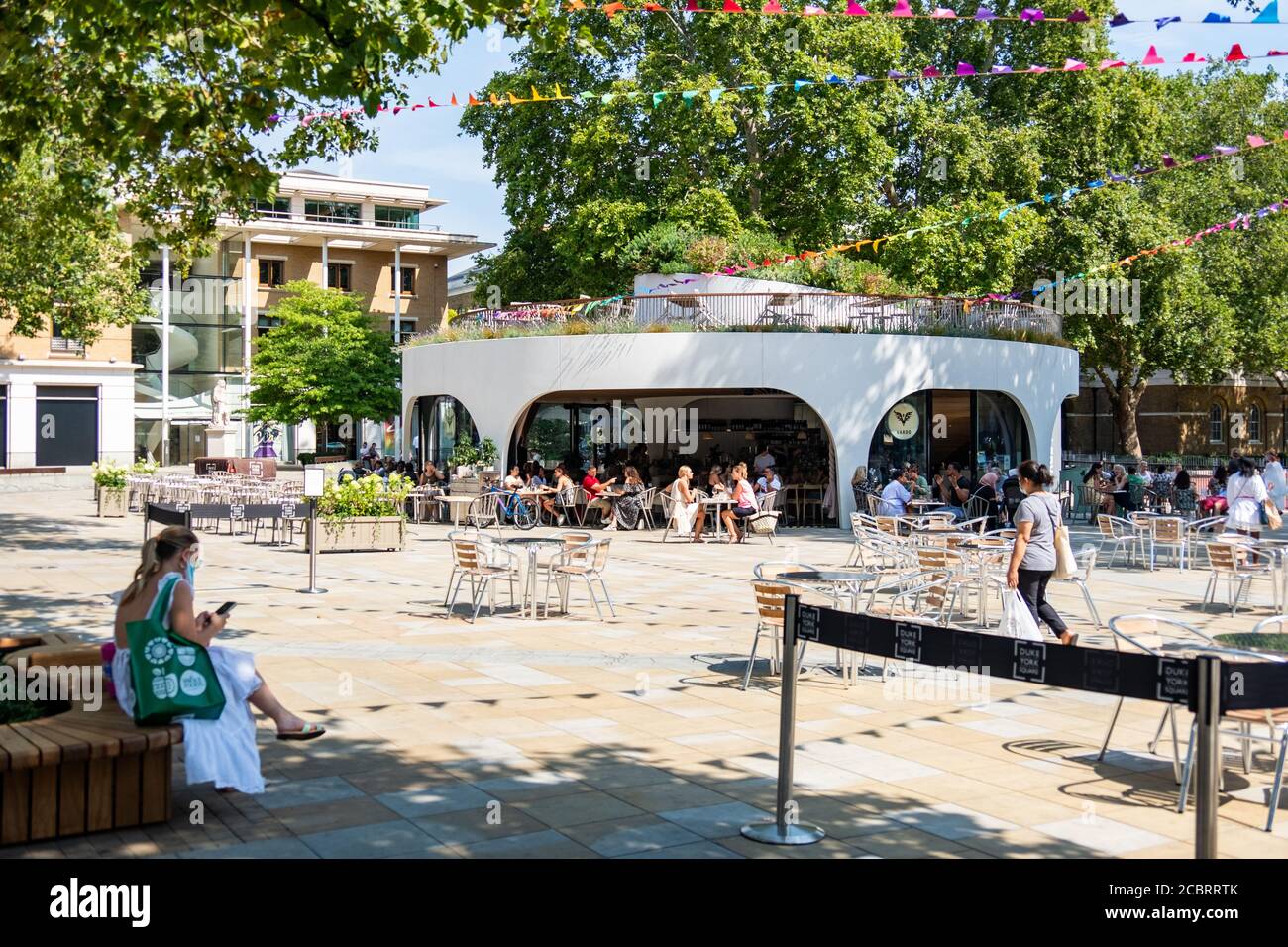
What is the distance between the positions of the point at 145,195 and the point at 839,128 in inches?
924

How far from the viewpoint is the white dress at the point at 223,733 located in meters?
5.84

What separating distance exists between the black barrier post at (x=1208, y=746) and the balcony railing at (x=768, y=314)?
20062 millimetres

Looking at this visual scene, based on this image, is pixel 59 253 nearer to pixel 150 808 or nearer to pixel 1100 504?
pixel 150 808

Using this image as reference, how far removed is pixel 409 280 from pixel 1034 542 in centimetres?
5360

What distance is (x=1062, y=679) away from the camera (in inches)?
190

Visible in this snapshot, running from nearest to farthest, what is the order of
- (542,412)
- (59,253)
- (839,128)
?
1. (59,253)
2. (542,412)
3. (839,128)

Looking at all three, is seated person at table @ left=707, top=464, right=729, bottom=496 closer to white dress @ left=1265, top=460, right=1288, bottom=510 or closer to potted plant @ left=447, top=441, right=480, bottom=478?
potted plant @ left=447, top=441, right=480, bottom=478

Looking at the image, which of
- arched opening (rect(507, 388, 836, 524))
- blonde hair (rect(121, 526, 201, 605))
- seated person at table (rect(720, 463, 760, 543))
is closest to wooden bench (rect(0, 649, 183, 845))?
blonde hair (rect(121, 526, 201, 605))

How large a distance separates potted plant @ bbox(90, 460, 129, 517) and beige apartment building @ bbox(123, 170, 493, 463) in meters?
22.6

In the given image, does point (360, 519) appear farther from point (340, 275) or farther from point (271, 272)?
point (340, 275)

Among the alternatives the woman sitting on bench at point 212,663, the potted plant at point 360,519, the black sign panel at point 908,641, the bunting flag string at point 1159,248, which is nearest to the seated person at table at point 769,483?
the bunting flag string at point 1159,248

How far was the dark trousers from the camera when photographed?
951 centimetres

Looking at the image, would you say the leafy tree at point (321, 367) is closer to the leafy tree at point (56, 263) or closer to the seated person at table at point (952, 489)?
the leafy tree at point (56, 263)
